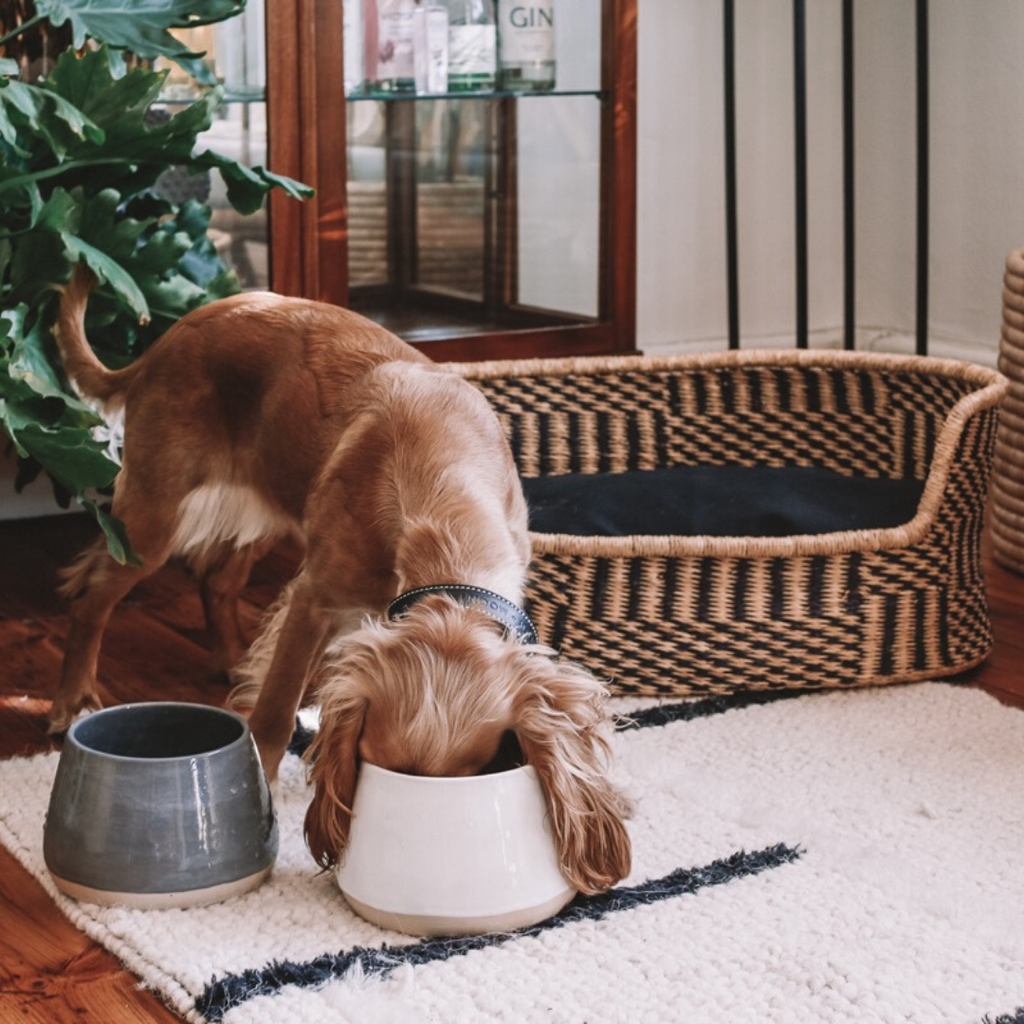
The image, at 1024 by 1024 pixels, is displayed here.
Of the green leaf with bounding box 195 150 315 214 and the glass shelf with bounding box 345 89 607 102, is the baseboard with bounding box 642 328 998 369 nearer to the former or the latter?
the glass shelf with bounding box 345 89 607 102

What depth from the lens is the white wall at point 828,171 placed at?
3537 mm

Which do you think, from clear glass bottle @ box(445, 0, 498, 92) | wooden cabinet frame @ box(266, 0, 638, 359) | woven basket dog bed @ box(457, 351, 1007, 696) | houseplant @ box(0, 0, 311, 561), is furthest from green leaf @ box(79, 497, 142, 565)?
clear glass bottle @ box(445, 0, 498, 92)

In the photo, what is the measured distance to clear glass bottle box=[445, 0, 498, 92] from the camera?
9.39ft

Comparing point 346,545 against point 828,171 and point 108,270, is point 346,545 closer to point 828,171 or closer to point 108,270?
point 108,270

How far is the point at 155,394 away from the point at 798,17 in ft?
5.27

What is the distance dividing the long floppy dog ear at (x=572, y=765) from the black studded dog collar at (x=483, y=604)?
0.14 feet

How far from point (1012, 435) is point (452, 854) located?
5.12ft

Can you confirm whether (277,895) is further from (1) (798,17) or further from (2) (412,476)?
(1) (798,17)

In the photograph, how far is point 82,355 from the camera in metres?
1.96

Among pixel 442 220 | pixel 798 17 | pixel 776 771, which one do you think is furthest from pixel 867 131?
pixel 776 771

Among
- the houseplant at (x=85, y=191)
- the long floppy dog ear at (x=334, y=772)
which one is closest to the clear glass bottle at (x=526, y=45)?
the houseplant at (x=85, y=191)

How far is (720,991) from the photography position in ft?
4.29

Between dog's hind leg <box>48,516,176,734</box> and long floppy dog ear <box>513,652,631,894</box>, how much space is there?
74 centimetres

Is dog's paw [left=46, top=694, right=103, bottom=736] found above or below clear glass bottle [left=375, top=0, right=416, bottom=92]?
below
